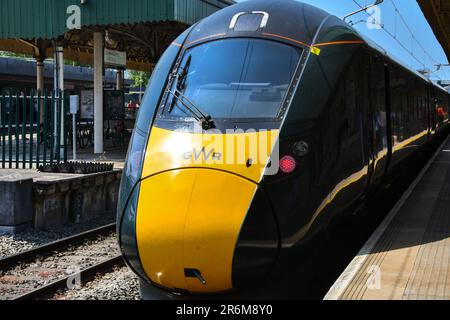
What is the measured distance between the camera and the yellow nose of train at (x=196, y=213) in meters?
3.66

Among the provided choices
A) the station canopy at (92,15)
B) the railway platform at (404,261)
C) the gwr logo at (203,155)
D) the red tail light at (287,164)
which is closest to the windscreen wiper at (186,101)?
the gwr logo at (203,155)

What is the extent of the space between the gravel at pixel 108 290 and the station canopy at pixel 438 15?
975cm

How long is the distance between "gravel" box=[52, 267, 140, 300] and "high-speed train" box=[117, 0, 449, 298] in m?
1.32

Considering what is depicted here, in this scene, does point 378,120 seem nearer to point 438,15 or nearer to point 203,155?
point 203,155

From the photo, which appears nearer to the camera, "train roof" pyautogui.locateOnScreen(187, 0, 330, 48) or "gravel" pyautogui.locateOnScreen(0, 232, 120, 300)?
"train roof" pyautogui.locateOnScreen(187, 0, 330, 48)

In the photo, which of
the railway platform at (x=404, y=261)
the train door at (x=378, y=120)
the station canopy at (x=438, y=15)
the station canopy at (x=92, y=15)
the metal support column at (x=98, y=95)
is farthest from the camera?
the metal support column at (x=98, y=95)

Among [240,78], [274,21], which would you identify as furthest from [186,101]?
[274,21]

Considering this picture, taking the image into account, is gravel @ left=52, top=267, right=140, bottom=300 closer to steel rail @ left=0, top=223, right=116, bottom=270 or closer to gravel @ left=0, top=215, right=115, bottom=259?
steel rail @ left=0, top=223, right=116, bottom=270

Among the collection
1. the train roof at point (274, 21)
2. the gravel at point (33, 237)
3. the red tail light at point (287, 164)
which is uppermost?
the train roof at point (274, 21)

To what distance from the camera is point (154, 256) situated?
3.80m

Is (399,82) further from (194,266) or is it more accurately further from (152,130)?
(194,266)

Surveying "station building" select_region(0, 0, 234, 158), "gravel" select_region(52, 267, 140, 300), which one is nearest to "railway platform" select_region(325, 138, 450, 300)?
"gravel" select_region(52, 267, 140, 300)

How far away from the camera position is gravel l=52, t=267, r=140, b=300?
5426 millimetres

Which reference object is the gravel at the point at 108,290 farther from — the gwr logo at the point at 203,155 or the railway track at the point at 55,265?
the gwr logo at the point at 203,155
